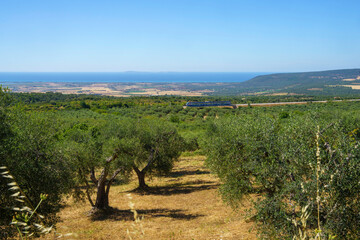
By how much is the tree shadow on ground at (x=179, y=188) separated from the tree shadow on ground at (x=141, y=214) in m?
5.13

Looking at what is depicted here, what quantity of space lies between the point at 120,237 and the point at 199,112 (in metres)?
71.3

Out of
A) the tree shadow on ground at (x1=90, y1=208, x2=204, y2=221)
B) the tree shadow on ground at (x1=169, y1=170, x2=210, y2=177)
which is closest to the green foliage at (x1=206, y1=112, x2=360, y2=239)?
the tree shadow on ground at (x1=90, y1=208, x2=204, y2=221)

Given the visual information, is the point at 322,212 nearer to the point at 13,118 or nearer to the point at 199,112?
the point at 13,118

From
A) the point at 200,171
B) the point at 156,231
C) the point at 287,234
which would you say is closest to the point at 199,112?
the point at 200,171

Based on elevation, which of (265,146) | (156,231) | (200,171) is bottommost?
(200,171)

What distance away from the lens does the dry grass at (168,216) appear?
15.7 m

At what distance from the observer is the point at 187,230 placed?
54.0ft

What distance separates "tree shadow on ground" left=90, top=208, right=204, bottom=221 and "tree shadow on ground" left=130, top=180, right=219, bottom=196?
513 cm

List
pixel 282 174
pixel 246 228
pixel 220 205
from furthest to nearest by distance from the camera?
pixel 220 205 < pixel 246 228 < pixel 282 174

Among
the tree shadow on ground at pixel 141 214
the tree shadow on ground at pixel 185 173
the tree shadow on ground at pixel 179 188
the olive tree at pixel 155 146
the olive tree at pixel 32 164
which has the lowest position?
the tree shadow on ground at pixel 185 173

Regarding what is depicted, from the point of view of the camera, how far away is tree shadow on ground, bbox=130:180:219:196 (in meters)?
26.6

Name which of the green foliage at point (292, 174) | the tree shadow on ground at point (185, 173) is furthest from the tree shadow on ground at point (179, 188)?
the green foliage at point (292, 174)

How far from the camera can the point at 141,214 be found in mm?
19484

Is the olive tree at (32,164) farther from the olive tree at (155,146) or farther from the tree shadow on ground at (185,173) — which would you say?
the tree shadow on ground at (185,173)
